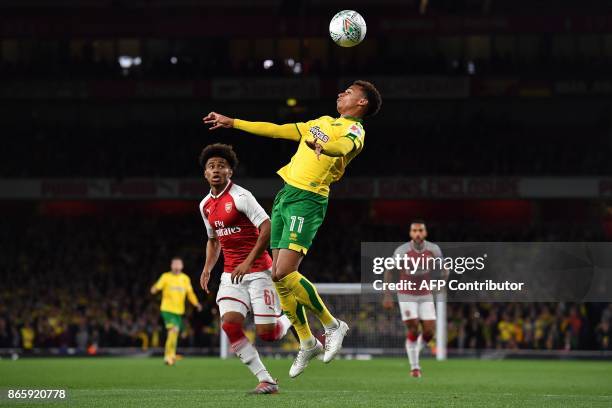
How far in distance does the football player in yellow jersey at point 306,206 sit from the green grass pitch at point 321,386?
66cm

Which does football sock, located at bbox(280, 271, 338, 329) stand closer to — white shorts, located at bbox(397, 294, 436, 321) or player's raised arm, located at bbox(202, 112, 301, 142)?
player's raised arm, located at bbox(202, 112, 301, 142)

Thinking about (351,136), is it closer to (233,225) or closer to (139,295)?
(233,225)

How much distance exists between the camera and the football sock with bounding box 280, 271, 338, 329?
958 cm

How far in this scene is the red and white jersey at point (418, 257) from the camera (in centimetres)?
1512

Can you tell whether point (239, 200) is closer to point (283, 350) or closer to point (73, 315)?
point (283, 350)

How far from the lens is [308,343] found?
9.80 meters

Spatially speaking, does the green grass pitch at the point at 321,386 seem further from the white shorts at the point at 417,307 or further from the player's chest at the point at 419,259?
the player's chest at the point at 419,259

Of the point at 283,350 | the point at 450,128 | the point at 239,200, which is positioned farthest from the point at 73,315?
the point at 239,200

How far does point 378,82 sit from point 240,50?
22.4ft

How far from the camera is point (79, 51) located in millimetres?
39188

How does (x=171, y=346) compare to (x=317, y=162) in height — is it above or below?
below

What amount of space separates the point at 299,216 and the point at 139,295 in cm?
2192

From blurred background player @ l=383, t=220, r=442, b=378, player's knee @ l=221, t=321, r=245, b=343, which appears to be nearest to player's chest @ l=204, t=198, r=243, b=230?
player's knee @ l=221, t=321, r=245, b=343

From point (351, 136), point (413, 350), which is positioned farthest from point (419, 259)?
point (351, 136)
